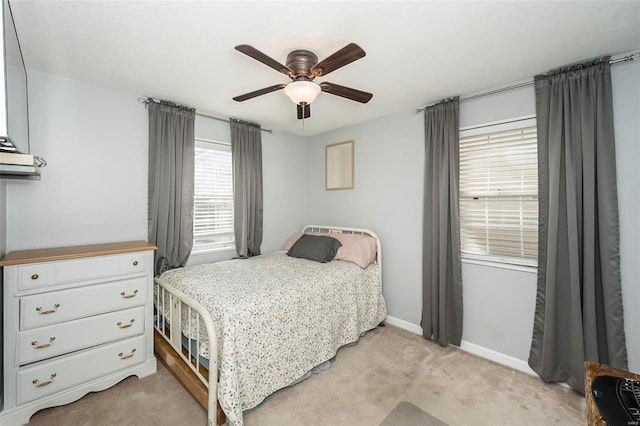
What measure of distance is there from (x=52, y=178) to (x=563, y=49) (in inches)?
155

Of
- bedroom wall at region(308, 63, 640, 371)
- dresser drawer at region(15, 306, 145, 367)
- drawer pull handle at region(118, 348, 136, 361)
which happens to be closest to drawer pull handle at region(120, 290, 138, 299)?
dresser drawer at region(15, 306, 145, 367)

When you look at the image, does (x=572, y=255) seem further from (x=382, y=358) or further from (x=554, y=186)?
(x=382, y=358)

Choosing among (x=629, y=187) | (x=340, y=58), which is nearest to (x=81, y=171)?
(x=340, y=58)

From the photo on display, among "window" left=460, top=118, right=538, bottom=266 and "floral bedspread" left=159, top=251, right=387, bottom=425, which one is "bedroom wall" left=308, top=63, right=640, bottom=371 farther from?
"floral bedspread" left=159, top=251, right=387, bottom=425

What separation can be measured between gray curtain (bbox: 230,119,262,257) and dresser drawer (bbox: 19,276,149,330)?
1.27m

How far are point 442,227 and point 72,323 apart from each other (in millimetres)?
3098

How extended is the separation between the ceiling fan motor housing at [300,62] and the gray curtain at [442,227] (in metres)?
1.55

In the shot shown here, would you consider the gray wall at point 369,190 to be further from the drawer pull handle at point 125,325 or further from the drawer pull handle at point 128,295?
the drawer pull handle at point 125,325

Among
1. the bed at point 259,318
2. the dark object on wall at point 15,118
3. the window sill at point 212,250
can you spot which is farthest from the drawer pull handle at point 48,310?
the window sill at point 212,250

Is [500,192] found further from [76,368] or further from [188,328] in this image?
[76,368]

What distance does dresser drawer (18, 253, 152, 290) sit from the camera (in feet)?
5.78

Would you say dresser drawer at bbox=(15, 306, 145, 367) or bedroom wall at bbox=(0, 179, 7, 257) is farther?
bedroom wall at bbox=(0, 179, 7, 257)

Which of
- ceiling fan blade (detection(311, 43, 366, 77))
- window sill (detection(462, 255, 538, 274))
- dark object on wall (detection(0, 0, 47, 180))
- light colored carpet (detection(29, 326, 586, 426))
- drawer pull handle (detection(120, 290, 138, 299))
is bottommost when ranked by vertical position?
light colored carpet (detection(29, 326, 586, 426))

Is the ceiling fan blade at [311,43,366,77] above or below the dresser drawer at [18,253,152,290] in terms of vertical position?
above
